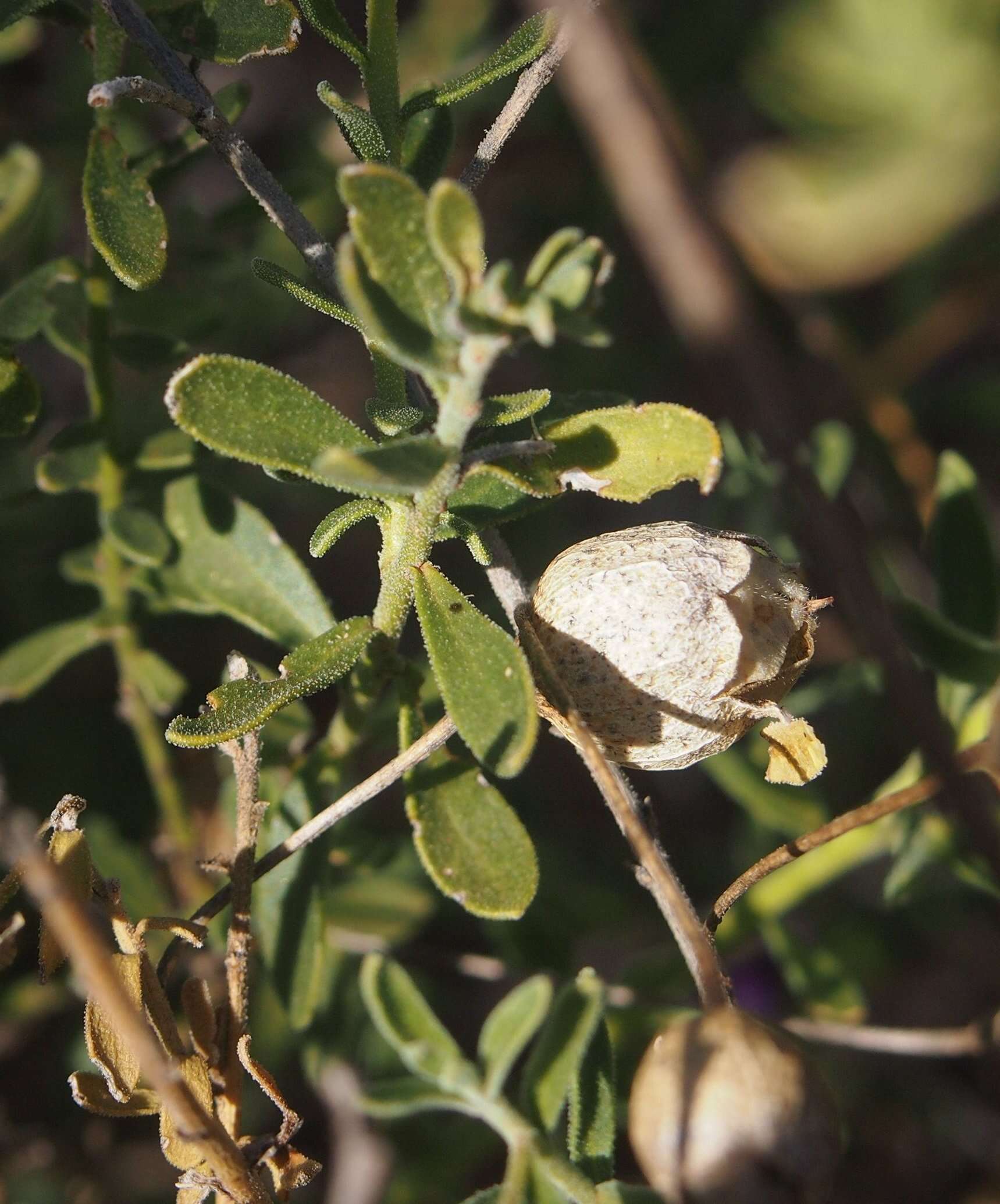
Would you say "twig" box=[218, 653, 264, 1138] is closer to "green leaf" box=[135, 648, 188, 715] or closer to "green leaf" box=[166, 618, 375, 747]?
"green leaf" box=[166, 618, 375, 747]

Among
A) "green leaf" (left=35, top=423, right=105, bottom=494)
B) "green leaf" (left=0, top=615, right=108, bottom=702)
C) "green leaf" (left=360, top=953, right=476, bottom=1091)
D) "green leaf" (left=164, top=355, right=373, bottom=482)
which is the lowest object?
"green leaf" (left=360, top=953, right=476, bottom=1091)

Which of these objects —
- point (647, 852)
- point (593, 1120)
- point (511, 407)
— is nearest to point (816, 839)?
point (647, 852)

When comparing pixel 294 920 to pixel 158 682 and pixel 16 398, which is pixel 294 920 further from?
pixel 16 398

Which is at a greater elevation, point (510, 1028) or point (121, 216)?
point (121, 216)

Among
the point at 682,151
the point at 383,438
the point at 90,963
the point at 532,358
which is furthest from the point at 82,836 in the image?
the point at 532,358

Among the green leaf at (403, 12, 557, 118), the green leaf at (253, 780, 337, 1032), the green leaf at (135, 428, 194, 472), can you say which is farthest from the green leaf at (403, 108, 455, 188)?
the green leaf at (253, 780, 337, 1032)

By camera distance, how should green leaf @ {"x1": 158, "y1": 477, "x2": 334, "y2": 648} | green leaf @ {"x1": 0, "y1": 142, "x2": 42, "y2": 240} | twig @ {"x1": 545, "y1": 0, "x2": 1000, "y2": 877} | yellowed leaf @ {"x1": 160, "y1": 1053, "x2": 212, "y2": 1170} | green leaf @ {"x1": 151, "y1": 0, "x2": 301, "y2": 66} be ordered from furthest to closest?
green leaf @ {"x1": 0, "y1": 142, "x2": 42, "y2": 240}, green leaf @ {"x1": 158, "y1": 477, "x2": 334, "y2": 648}, green leaf @ {"x1": 151, "y1": 0, "x2": 301, "y2": 66}, yellowed leaf @ {"x1": 160, "y1": 1053, "x2": 212, "y2": 1170}, twig @ {"x1": 545, "y1": 0, "x2": 1000, "y2": 877}

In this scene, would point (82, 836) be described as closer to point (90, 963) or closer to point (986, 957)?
point (90, 963)
